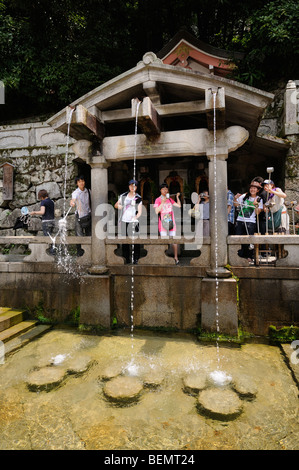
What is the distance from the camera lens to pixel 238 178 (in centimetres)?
981

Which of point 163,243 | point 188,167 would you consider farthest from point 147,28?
point 163,243

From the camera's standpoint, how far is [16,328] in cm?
627

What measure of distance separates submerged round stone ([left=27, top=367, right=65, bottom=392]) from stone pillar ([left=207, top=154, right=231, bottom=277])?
11.1 ft

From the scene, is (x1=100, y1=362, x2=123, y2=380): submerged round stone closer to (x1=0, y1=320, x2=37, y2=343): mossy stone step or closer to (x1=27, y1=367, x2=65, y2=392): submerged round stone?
(x1=27, y1=367, x2=65, y2=392): submerged round stone

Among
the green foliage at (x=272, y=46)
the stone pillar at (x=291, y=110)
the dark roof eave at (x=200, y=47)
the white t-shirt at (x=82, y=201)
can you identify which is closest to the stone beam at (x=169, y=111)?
the white t-shirt at (x=82, y=201)

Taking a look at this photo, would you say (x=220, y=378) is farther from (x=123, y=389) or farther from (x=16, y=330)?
(x=16, y=330)

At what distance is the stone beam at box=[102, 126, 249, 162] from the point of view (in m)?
5.83

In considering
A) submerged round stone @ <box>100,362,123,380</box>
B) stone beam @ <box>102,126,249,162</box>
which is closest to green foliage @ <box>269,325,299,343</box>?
submerged round stone @ <box>100,362,123,380</box>

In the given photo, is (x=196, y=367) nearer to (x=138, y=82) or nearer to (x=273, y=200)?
(x=273, y=200)

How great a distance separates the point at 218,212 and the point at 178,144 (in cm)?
169

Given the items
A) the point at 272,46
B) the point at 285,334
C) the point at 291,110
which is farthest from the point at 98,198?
the point at 272,46

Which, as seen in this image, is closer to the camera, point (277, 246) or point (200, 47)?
point (277, 246)

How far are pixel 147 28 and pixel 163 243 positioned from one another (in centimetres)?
1398

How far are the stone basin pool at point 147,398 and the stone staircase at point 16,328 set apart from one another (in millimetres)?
268
